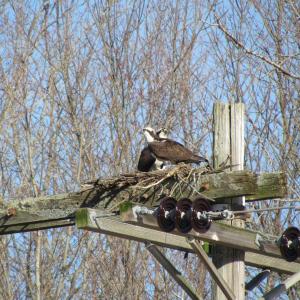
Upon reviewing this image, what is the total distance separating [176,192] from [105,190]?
59 centimetres

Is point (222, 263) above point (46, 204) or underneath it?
underneath

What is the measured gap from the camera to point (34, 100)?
15.2 meters

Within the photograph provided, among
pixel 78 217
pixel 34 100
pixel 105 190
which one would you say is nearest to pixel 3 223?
pixel 105 190

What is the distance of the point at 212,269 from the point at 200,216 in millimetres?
422

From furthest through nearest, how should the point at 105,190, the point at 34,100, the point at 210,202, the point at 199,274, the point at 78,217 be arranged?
the point at 34,100 < the point at 199,274 < the point at 105,190 < the point at 210,202 < the point at 78,217

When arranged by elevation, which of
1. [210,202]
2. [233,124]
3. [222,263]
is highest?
[233,124]

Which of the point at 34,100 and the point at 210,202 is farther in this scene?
the point at 34,100

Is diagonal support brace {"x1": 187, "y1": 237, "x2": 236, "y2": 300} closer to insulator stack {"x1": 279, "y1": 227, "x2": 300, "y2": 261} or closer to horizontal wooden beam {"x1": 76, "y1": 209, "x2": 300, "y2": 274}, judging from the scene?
horizontal wooden beam {"x1": 76, "y1": 209, "x2": 300, "y2": 274}

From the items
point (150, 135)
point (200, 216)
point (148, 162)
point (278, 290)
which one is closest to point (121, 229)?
point (200, 216)

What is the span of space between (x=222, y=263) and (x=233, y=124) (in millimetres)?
1143

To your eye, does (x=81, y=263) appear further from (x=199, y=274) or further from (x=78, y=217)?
(x=78, y=217)

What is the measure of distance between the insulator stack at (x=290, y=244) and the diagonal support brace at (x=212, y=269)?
0.47 m

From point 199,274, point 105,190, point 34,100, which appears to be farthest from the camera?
point 34,100

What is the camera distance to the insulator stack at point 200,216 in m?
6.40
